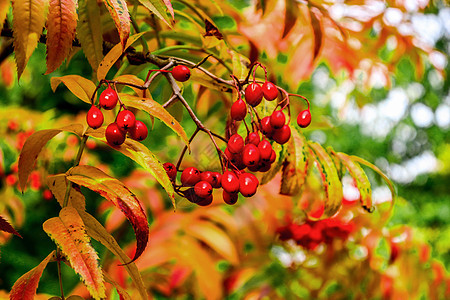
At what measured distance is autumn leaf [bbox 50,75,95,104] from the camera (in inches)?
19.4

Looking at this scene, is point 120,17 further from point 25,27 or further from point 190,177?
point 190,177

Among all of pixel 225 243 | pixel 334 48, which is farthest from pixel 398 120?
pixel 225 243

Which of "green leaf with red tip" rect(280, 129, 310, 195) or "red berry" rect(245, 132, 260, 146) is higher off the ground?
"red berry" rect(245, 132, 260, 146)

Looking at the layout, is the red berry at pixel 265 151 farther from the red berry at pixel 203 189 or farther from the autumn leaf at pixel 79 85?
the autumn leaf at pixel 79 85

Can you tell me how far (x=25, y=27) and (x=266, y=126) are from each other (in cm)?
28

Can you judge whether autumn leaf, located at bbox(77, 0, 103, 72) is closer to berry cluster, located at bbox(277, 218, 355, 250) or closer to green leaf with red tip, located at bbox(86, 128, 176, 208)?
green leaf with red tip, located at bbox(86, 128, 176, 208)

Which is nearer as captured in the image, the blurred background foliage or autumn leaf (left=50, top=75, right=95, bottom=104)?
autumn leaf (left=50, top=75, right=95, bottom=104)

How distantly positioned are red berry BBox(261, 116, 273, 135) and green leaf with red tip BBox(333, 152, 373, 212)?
0.56ft

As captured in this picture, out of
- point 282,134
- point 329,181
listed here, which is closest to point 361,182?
point 329,181

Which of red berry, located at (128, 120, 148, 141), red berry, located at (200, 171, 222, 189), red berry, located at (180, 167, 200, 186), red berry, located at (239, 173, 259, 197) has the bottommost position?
red berry, located at (180, 167, 200, 186)

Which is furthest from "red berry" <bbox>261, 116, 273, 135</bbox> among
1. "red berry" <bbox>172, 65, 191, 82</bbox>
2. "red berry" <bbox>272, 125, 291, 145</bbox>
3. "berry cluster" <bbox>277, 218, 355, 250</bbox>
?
"berry cluster" <bbox>277, 218, 355, 250</bbox>

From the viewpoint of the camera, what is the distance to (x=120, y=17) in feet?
1.43

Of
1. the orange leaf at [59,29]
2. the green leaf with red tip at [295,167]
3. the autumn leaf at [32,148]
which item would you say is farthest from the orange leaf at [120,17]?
the green leaf with red tip at [295,167]

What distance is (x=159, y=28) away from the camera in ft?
2.71
